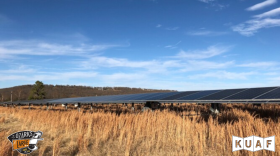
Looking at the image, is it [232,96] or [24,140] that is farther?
[232,96]

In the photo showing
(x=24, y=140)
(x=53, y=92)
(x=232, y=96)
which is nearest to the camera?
(x=24, y=140)

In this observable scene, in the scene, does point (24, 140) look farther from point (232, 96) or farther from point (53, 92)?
point (53, 92)

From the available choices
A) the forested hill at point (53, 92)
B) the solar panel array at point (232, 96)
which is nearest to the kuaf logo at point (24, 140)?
the solar panel array at point (232, 96)

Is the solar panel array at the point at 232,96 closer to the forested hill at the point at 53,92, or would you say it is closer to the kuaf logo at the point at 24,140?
the kuaf logo at the point at 24,140

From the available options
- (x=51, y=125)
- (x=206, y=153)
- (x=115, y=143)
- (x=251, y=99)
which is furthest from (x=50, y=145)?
(x=251, y=99)

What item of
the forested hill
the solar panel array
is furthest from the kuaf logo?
the forested hill

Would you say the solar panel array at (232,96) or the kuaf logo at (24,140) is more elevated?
the solar panel array at (232,96)

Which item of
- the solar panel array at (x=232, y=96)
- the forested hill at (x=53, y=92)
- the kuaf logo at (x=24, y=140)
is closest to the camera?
the kuaf logo at (x=24, y=140)

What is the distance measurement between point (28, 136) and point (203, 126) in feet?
18.2

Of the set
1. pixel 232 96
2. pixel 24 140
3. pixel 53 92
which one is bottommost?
pixel 53 92

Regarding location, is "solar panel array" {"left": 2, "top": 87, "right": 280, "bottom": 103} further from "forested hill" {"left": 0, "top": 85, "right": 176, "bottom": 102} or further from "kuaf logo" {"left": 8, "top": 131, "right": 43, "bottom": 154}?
"forested hill" {"left": 0, "top": 85, "right": 176, "bottom": 102}

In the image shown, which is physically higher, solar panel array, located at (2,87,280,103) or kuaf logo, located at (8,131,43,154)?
solar panel array, located at (2,87,280,103)

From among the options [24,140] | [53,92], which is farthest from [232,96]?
[53,92]

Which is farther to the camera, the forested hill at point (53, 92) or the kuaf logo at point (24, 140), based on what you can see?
the forested hill at point (53, 92)
